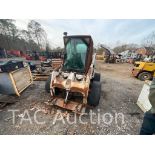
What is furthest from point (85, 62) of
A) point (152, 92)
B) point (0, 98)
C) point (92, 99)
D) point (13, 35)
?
point (13, 35)

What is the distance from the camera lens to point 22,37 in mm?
27844

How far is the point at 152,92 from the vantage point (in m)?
1.55

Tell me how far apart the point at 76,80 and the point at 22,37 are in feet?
97.8

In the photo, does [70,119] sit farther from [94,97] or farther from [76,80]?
[76,80]

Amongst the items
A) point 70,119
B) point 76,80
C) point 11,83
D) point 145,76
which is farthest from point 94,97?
point 145,76

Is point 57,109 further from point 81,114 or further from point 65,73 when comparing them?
point 65,73

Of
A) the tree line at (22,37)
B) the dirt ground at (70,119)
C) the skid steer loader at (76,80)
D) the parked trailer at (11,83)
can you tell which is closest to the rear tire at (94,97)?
the skid steer loader at (76,80)

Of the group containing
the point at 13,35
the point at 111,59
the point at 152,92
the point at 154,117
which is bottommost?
the point at 111,59

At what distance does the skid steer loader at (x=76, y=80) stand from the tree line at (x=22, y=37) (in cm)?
2304

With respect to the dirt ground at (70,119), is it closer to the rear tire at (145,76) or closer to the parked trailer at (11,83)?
the parked trailer at (11,83)

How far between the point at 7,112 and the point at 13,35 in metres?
28.7

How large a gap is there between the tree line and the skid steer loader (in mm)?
23038

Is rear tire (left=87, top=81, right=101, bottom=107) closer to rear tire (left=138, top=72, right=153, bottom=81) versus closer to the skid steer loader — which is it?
the skid steer loader

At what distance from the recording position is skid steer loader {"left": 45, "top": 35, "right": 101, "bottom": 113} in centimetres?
309
